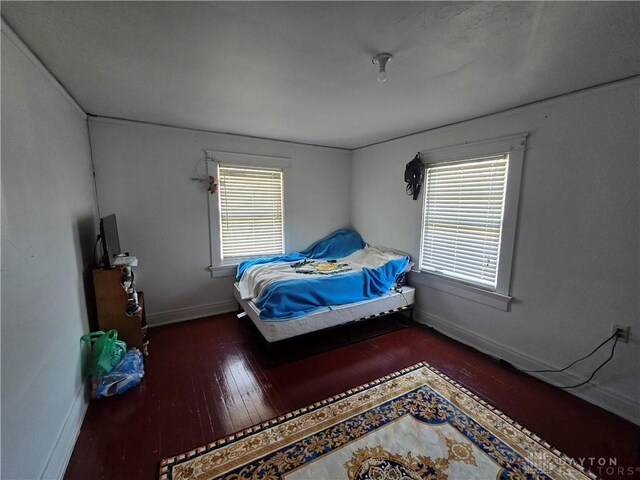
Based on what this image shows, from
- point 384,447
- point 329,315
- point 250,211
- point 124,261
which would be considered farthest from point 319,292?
point 124,261

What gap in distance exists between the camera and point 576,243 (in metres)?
2.10

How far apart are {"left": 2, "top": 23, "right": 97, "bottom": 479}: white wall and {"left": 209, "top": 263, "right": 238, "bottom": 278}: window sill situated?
4.82 ft

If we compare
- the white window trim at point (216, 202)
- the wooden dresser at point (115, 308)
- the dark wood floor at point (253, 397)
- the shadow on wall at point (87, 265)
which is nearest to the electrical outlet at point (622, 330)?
the dark wood floor at point (253, 397)

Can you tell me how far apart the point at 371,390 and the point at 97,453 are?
5.89 ft

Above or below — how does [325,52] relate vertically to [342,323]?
above

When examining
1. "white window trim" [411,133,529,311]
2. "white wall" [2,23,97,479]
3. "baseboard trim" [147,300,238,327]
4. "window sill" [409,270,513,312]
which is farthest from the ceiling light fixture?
"baseboard trim" [147,300,238,327]

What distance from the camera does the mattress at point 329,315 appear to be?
2.42m

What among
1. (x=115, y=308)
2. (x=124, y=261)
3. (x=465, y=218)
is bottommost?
(x=115, y=308)

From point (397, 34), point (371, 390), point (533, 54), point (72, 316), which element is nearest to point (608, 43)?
point (533, 54)

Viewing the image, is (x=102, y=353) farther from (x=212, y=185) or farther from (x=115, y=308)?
(x=212, y=185)

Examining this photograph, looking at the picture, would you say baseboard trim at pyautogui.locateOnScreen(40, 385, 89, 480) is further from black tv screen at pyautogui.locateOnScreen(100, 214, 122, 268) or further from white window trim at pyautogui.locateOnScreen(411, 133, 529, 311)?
white window trim at pyautogui.locateOnScreen(411, 133, 529, 311)

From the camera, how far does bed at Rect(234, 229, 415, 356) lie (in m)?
2.50

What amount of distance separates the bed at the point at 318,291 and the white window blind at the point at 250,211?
11.2 inches

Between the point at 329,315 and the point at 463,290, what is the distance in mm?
1456
